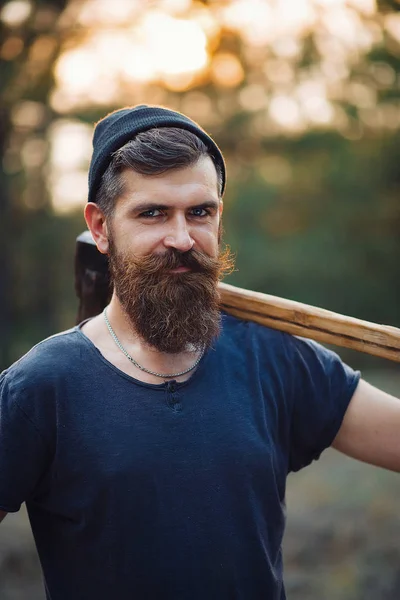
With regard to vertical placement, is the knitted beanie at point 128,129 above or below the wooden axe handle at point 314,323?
above

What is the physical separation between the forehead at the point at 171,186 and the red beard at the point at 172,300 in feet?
0.60

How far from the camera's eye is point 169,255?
2125 millimetres

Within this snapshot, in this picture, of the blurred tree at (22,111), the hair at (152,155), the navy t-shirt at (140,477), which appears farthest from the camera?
the blurred tree at (22,111)

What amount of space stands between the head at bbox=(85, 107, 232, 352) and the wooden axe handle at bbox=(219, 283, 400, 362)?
0.48 ft

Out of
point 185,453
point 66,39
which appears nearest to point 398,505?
point 185,453

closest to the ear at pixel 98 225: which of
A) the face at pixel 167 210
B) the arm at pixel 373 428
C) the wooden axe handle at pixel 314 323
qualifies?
the face at pixel 167 210

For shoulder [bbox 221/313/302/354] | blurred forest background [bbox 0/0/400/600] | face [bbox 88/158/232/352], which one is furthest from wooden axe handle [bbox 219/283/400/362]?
blurred forest background [bbox 0/0/400/600]

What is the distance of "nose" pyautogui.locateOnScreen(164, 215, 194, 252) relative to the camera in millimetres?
2094

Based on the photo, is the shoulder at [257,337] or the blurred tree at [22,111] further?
the blurred tree at [22,111]

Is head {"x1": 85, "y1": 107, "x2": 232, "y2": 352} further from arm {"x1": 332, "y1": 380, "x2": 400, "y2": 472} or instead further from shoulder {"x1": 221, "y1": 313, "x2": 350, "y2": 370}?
arm {"x1": 332, "y1": 380, "x2": 400, "y2": 472}

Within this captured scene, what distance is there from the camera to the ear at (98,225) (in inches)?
91.0

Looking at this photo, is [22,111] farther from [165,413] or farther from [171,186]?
[165,413]

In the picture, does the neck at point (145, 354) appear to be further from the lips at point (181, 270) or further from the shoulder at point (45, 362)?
the lips at point (181, 270)

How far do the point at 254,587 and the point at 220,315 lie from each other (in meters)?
0.89
